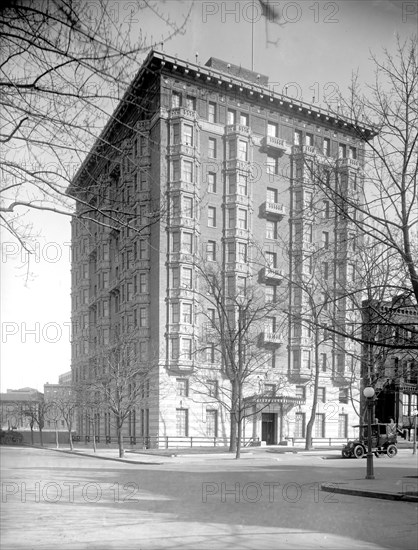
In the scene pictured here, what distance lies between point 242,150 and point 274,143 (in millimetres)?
3212

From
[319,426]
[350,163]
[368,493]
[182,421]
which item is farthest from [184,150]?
[319,426]

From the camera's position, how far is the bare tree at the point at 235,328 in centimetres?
1594

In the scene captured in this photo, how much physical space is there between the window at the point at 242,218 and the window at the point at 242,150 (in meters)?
1.44

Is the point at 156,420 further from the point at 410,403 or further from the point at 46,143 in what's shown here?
the point at 410,403

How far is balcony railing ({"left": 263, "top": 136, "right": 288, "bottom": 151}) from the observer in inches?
457

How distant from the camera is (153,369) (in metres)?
19.8

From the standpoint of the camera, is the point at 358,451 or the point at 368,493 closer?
the point at 368,493

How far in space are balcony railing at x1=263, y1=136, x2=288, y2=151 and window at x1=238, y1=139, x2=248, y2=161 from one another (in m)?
1.73

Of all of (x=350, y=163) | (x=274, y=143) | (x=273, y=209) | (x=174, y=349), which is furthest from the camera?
(x=174, y=349)

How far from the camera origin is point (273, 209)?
13312 mm

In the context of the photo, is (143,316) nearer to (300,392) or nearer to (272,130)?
(272,130)

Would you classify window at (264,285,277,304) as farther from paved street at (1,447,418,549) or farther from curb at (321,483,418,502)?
curb at (321,483,418,502)

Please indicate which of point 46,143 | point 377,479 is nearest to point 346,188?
point 46,143

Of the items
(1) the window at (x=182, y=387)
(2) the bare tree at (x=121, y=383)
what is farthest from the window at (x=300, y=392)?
(2) the bare tree at (x=121, y=383)
